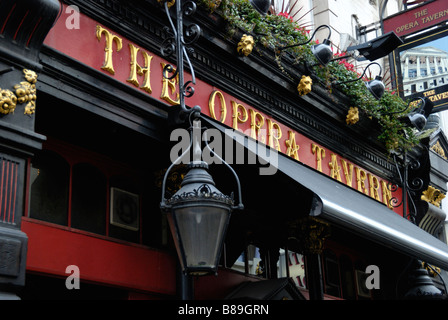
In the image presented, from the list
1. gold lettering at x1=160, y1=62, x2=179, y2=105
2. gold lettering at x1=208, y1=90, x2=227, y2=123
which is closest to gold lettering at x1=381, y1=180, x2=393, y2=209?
gold lettering at x1=208, y1=90, x2=227, y2=123

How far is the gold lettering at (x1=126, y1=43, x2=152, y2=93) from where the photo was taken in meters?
6.68

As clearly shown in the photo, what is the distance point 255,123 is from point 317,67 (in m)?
1.75

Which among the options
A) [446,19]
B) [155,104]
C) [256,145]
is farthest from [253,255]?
[446,19]

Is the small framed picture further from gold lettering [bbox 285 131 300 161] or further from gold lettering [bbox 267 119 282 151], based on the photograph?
gold lettering [bbox 285 131 300 161]

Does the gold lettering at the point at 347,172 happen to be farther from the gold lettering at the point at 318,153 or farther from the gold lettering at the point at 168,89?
the gold lettering at the point at 168,89

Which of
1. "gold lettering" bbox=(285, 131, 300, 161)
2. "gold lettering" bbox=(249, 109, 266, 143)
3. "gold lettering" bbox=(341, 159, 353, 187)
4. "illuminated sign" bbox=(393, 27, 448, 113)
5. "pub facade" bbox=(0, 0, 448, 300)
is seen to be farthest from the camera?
"illuminated sign" bbox=(393, 27, 448, 113)

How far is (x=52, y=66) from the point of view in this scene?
18.9 feet

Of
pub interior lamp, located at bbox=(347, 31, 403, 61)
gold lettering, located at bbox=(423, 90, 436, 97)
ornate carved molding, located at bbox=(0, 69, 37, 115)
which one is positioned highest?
gold lettering, located at bbox=(423, 90, 436, 97)

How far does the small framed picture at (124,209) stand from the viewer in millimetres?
6945

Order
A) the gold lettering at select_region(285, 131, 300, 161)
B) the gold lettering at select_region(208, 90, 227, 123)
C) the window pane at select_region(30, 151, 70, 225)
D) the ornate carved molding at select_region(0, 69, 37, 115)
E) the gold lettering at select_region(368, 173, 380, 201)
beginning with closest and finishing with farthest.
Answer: the ornate carved molding at select_region(0, 69, 37, 115)
the window pane at select_region(30, 151, 70, 225)
the gold lettering at select_region(208, 90, 227, 123)
the gold lettering at select_region(285, 131, 300, 161)
the gold lettering at select_region(368, 173, 380, 201)

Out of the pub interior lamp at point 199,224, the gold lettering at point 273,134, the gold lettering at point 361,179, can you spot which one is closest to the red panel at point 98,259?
the pub interior lamp at point 199,224

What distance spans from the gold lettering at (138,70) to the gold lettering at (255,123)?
1.81 m

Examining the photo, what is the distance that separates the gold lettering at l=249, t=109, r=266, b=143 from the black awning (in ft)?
1.49

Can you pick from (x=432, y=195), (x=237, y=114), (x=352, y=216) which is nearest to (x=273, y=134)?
(x=237, y=114)
